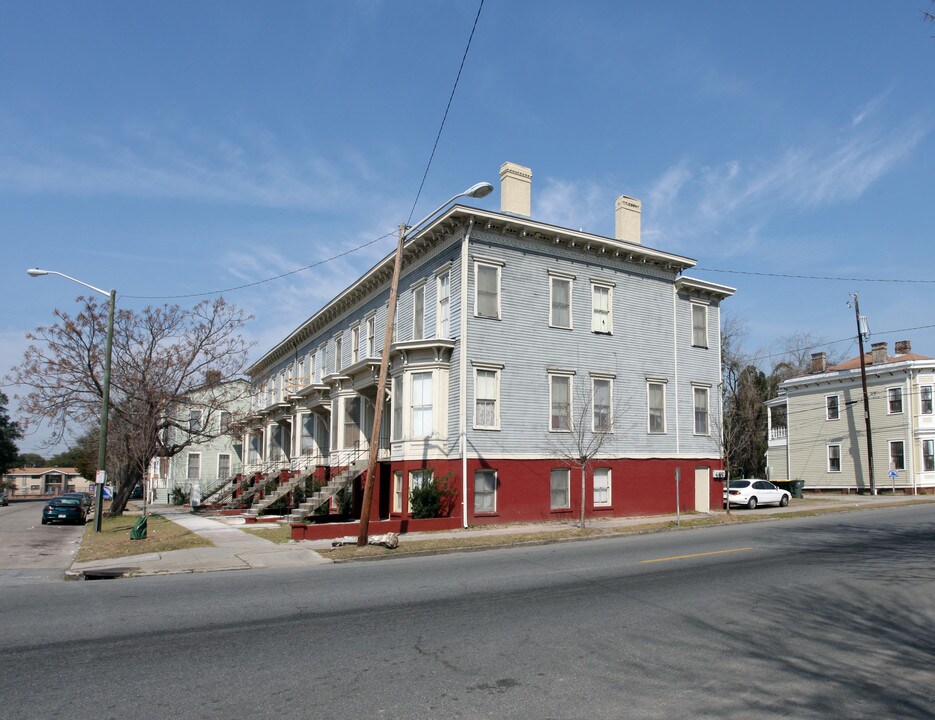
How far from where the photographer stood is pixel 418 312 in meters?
28.5

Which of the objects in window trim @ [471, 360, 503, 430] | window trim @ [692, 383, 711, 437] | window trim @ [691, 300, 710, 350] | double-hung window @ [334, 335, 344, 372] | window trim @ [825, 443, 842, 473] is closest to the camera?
window trim @ [471, 360, 503, 430]

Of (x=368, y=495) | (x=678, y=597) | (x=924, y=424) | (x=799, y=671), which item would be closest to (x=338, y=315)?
(x=368, y=495)

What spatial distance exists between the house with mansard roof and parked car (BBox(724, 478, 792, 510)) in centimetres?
354

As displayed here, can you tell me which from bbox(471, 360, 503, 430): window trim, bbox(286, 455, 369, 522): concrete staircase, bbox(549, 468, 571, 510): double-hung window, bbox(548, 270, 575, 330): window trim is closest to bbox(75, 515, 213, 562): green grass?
bbox(286, 455, 369, 522): concrete staircase

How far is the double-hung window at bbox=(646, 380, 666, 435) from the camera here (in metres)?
29.7

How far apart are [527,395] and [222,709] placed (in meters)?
20.6

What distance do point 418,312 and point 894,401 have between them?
34.3 meters

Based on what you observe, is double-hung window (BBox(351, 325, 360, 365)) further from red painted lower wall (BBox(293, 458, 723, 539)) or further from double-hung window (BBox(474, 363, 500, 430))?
double-hung window (BBox(474, 363, 500, 430))

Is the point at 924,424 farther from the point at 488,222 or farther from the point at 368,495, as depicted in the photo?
the point at 368,495

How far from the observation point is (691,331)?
31.6m

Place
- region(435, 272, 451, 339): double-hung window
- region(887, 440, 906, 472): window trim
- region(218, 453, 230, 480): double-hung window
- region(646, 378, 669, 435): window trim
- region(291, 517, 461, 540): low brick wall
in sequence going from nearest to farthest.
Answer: region(291, 517, 461, 540): low brick wall, region(435, 272, 451, 339): double-hung window, region(646, 378, 669, 435): window trim, region(887, 440, 906, 472): window trim, region(218, 453, 230, 480): double-hung window

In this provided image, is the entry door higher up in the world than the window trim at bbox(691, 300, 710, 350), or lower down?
lower down

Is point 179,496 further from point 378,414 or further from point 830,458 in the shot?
point 830,458

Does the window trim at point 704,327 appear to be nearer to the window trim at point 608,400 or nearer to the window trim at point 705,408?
the window trim at point 705,408
